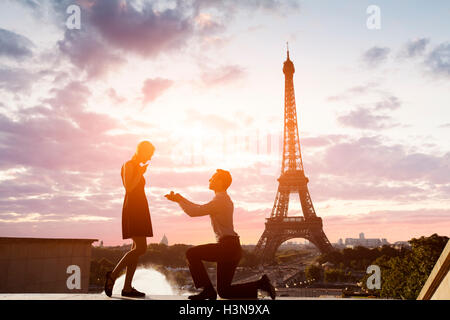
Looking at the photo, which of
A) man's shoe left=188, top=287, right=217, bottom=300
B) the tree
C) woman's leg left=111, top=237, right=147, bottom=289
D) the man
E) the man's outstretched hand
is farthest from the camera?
the tree

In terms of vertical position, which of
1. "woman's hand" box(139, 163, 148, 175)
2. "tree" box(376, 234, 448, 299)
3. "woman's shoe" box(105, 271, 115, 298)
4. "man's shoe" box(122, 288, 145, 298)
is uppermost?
"woman's hand" box(139, 163, 148, 175)

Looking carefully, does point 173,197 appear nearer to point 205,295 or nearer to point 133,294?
point 205,295

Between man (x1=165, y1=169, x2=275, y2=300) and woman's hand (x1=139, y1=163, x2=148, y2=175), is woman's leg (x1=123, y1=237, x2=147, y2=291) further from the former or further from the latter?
woman's hand (x1=139, y1=163, x2=148, y2=175)

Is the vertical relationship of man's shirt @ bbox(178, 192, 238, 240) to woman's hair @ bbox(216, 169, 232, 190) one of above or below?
below

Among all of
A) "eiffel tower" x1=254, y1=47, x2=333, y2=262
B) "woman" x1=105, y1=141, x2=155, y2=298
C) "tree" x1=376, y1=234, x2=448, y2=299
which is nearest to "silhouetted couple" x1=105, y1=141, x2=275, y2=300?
"woman" x1=105, y1=141, x2=155, y2=298

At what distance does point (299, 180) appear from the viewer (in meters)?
58.3

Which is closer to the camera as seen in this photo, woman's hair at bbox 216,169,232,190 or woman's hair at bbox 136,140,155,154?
woman's hair at bbox 216,169,232,190

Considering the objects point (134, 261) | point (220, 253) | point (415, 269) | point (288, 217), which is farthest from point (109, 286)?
point (288, 217)

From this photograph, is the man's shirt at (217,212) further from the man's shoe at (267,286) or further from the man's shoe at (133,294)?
the man's shoe at (133,294)

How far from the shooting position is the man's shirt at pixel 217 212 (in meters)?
5.37

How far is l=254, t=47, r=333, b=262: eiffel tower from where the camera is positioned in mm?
57781
